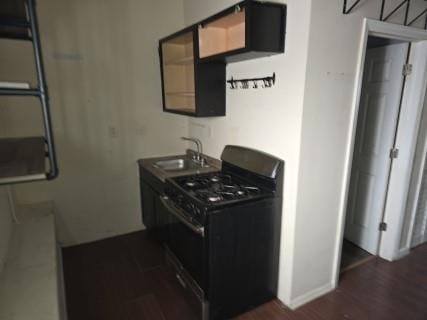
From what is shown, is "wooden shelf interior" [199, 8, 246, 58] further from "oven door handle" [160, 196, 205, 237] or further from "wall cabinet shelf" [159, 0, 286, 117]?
"oven door handle" [160, 196, 205, 237]

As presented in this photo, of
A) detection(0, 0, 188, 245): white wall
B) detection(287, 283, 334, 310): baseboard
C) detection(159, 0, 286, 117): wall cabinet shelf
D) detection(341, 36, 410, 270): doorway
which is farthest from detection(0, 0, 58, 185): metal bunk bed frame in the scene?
detection(341, 36, 410, 270): doorway

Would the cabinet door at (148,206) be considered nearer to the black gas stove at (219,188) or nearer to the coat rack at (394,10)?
the black gas stove at (219,188)

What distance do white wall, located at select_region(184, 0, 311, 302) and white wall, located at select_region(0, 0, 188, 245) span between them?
31.4 inches

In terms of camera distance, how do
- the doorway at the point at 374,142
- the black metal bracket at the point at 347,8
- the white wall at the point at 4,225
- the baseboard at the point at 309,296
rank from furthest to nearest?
the doorway at the point at 374,142 < the baseboard at the point at 309,296 < the white wall at the point at 4,225 < the black metal bracket at the point at 347,8

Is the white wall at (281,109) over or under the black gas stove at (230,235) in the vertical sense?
over

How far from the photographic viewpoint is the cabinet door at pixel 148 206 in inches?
109

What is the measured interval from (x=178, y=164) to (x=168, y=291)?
1379mm

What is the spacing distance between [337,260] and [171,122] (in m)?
2.19

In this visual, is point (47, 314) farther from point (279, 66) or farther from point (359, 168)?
point (359, 168)

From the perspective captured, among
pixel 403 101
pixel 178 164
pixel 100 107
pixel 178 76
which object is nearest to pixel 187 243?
pixel 178 164

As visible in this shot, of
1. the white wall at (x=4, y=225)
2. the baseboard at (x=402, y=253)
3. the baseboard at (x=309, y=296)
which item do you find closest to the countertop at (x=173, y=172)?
the white wall at (x=4, y=225)

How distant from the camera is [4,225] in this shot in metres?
2.00

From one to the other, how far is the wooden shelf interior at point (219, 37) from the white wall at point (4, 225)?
6.20ft

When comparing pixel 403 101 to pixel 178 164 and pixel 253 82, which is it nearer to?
pixel 253 82
